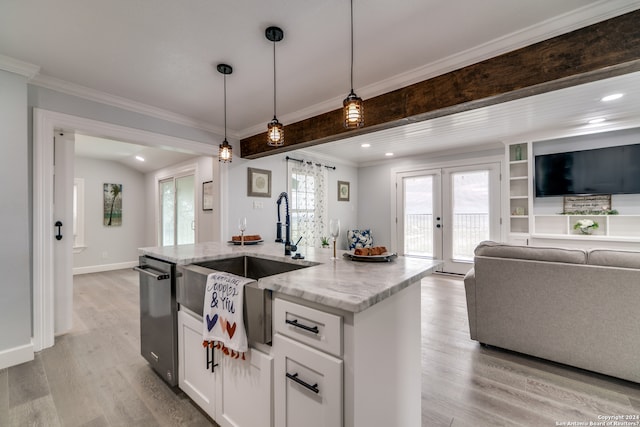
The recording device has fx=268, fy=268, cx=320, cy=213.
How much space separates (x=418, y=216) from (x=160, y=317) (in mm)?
5029

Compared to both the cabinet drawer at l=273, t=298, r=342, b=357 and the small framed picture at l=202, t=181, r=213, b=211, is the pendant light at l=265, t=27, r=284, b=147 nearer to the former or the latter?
the cabinet drawer at l=273, t=298, r=342, b=357

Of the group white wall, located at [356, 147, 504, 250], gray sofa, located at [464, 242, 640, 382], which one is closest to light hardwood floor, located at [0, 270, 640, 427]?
gray sofa, located at [464, 242, 640, 382]

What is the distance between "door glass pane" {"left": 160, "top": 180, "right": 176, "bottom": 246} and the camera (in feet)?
18.9

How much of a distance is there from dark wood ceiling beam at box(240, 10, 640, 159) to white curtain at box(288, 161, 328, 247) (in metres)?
2.35

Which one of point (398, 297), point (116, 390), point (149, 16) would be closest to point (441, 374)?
point (398, 297)

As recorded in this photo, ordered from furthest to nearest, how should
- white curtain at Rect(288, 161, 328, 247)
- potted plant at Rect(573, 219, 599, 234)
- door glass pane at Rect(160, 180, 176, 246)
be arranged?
door glass pane at Rect(160, 180, 176, 246) < white curtain at Rect(288, 161, 328, 247) < potted plant at Rect(573, 219, 599, 234)

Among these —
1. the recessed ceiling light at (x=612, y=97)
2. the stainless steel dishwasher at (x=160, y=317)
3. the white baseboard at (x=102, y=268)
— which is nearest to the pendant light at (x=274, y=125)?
the stainless steel dishwasher at (x=160, y=317)

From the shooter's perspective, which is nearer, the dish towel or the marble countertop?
the marble countertop

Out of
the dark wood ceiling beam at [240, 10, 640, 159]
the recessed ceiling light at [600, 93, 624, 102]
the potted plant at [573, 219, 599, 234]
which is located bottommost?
the potted plant at [573, 219, 599, 234]

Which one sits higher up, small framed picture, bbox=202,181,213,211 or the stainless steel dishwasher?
small framed picture, bbox=202,181,213,211

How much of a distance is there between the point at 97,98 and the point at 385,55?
2907 millimetres

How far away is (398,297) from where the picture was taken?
1295 millimetres

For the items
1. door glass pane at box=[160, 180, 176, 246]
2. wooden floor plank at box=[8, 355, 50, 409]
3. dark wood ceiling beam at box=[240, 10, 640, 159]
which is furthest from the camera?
door glass pane at box=[160, 180, 176, 246]

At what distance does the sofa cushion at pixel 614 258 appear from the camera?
1876 mm
